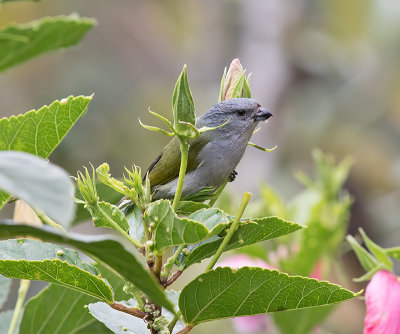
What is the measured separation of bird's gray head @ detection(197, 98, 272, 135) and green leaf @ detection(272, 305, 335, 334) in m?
0.51

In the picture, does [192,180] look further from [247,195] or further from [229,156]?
[247,195]

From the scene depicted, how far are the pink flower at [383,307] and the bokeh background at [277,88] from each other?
213 centimetres

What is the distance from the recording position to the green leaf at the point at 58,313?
1.05 meters

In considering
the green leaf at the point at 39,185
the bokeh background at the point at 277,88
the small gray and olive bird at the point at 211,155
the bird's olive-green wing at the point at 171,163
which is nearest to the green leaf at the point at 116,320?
the green leaf at the point at 39,185

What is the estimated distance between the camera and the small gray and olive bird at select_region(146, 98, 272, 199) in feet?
4.38

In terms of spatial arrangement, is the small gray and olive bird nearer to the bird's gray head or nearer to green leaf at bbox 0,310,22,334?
the bird's gray head

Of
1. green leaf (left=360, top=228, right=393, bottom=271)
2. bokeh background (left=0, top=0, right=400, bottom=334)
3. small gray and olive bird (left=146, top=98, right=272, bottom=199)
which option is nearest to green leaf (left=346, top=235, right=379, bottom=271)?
green leaf (left=360, top=228, right=393, bottom=271)

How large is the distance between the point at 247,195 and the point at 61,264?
0.24 m

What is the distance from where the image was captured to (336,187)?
76.0 inches

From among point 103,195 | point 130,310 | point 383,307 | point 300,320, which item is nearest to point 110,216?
point 130,310

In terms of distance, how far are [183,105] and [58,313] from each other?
443mm

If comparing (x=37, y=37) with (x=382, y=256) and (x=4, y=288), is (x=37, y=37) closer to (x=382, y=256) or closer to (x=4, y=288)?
(x=4, y=288)

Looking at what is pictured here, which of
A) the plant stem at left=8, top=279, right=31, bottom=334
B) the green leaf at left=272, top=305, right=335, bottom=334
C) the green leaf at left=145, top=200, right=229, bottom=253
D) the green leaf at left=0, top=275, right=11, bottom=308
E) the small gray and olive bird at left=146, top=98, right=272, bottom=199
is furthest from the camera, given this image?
the green leaf at left=272, top=305, right=335, bottom=334

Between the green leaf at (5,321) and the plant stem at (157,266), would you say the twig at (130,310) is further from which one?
the green leaf at (5,321)
